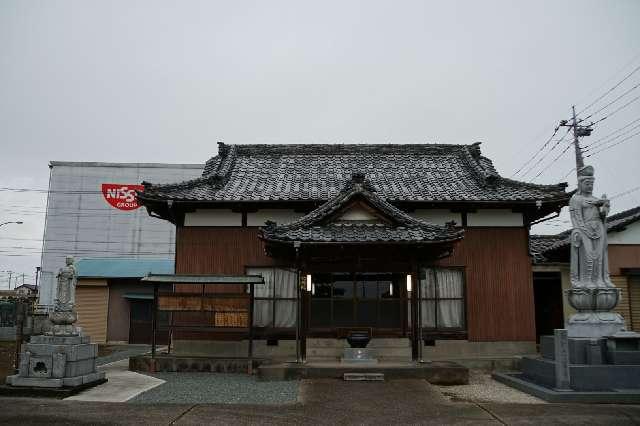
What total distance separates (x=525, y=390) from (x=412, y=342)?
3.59 m

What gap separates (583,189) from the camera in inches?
460

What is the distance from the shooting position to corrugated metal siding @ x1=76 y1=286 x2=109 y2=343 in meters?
24.9

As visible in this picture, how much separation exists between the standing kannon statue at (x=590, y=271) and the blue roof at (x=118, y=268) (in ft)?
64.6

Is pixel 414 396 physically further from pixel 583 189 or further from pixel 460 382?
pixel 583 189

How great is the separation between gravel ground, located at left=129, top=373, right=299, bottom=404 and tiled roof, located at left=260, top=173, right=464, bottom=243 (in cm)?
376

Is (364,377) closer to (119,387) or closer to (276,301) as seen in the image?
(276,301)

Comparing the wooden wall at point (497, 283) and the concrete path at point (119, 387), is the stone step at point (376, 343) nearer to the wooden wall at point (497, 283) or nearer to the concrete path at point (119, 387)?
the wooden wall at point (497, 283)

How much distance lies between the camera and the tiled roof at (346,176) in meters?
16.1

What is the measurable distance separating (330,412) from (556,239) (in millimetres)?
15338

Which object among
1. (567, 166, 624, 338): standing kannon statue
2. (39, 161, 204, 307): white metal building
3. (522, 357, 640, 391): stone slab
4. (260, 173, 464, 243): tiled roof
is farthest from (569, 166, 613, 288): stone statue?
(39, 161, 204, 307): white metal building

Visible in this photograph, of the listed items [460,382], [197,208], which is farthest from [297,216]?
[460,382]

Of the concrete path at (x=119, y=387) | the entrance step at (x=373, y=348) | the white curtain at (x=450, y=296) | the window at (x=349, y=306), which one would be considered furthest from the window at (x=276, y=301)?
the white curtain at (x=450, y=296)

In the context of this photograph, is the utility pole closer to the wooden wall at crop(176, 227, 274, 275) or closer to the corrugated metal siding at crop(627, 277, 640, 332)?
the corrugated metal siding at crop(627, 277, 640, 332)

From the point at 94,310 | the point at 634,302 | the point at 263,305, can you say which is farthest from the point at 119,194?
the point at 634,302
